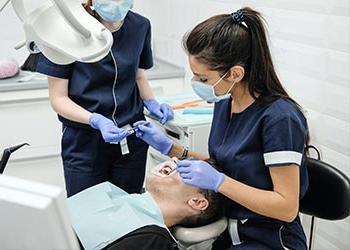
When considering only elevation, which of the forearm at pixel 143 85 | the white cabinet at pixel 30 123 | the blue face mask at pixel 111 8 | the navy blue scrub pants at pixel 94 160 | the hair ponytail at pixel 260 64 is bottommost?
the white cabinet at pixel 30 123

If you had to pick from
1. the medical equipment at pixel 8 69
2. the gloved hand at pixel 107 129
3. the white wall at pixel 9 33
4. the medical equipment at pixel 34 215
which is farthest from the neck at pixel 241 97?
the white wall at pixel 9 33

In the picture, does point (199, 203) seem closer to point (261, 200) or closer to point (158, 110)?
point (261, 200)

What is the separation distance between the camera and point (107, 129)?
67.2 inches

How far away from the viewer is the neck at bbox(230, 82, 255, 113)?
142 cm

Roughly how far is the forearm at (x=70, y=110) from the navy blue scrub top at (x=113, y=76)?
0.05 meters

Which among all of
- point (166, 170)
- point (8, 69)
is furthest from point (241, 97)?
point (8, 69)

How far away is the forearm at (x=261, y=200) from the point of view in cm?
129

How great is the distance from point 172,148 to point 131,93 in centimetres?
35

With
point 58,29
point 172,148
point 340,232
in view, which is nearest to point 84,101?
point 172,148

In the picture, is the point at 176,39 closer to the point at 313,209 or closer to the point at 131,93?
the point at 131,93

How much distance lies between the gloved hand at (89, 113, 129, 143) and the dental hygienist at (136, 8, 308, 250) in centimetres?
40

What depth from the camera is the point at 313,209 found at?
1538mm

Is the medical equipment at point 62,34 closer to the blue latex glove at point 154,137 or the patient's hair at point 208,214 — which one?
the patient's hair at point 208,214

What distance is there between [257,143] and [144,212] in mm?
418
